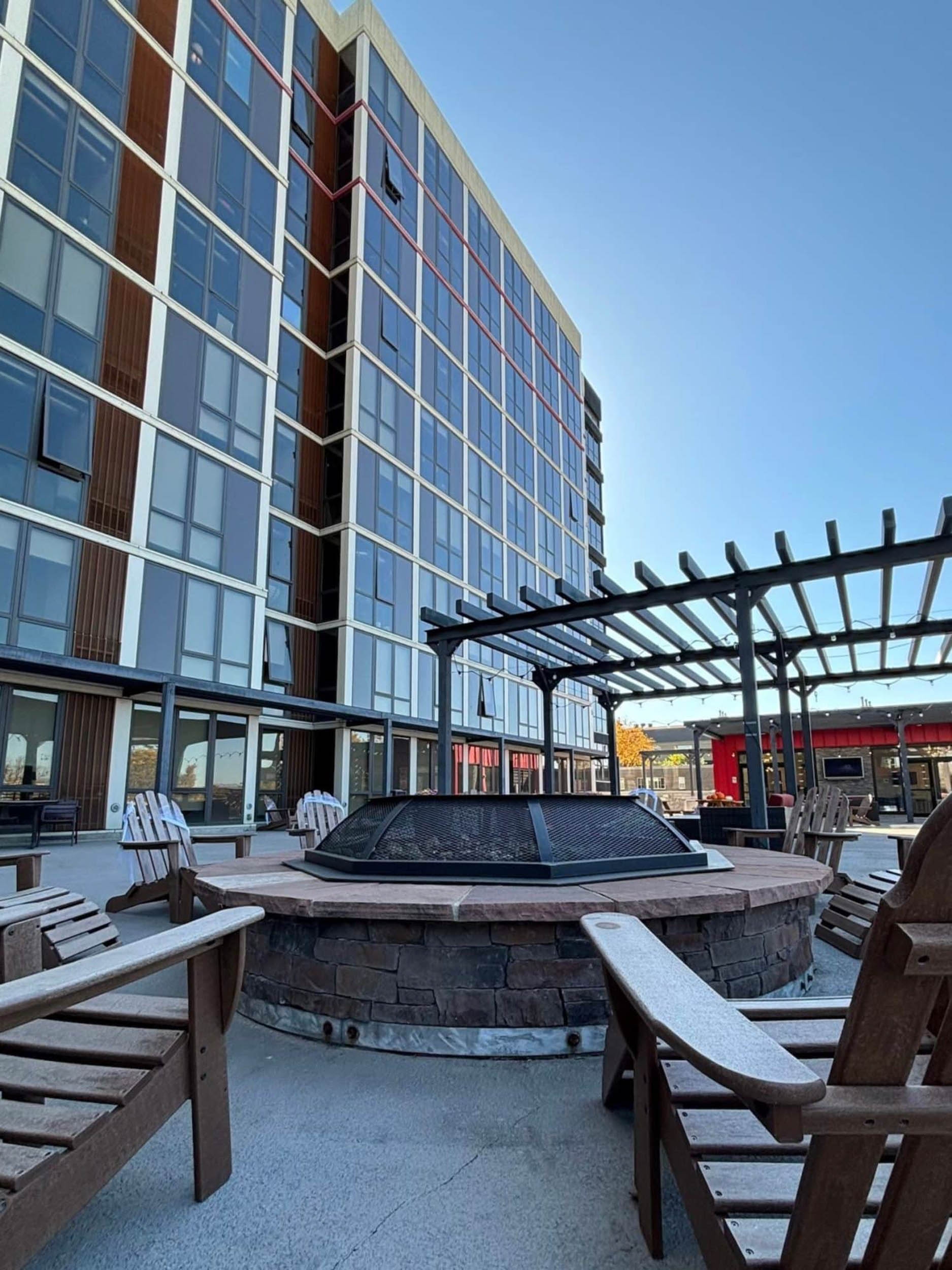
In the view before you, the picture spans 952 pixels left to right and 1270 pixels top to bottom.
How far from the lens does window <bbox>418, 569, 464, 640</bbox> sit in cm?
2189

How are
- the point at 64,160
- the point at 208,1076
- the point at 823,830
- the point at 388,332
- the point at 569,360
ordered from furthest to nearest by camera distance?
the point at 569,360 → the point at 388,332 → the point at 64,160 → the point at 823,830 → the point at 208,1076

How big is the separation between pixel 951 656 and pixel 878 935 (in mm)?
14792

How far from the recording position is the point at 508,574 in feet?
89.5

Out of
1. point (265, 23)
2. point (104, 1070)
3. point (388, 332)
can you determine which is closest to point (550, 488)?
point (388, 332)

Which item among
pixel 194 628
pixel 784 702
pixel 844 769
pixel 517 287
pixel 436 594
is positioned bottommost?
pixel 844 769

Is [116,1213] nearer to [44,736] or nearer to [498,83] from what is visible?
[44,736]

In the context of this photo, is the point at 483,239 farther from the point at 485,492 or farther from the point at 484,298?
the point at 485,492

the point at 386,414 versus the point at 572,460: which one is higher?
the point at 572,460

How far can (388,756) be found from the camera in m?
18.6

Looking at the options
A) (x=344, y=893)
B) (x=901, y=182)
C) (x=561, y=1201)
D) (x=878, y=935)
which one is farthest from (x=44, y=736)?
(x=901, y=182)

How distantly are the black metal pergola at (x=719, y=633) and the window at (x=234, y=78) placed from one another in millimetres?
16063

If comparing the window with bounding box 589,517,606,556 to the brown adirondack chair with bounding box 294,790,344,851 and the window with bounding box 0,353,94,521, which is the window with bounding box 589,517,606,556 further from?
the brown adirondack chair with bounding box 294,790,344,851

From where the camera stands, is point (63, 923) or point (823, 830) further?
point (823, 830)

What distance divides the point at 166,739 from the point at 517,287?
88.8ft
